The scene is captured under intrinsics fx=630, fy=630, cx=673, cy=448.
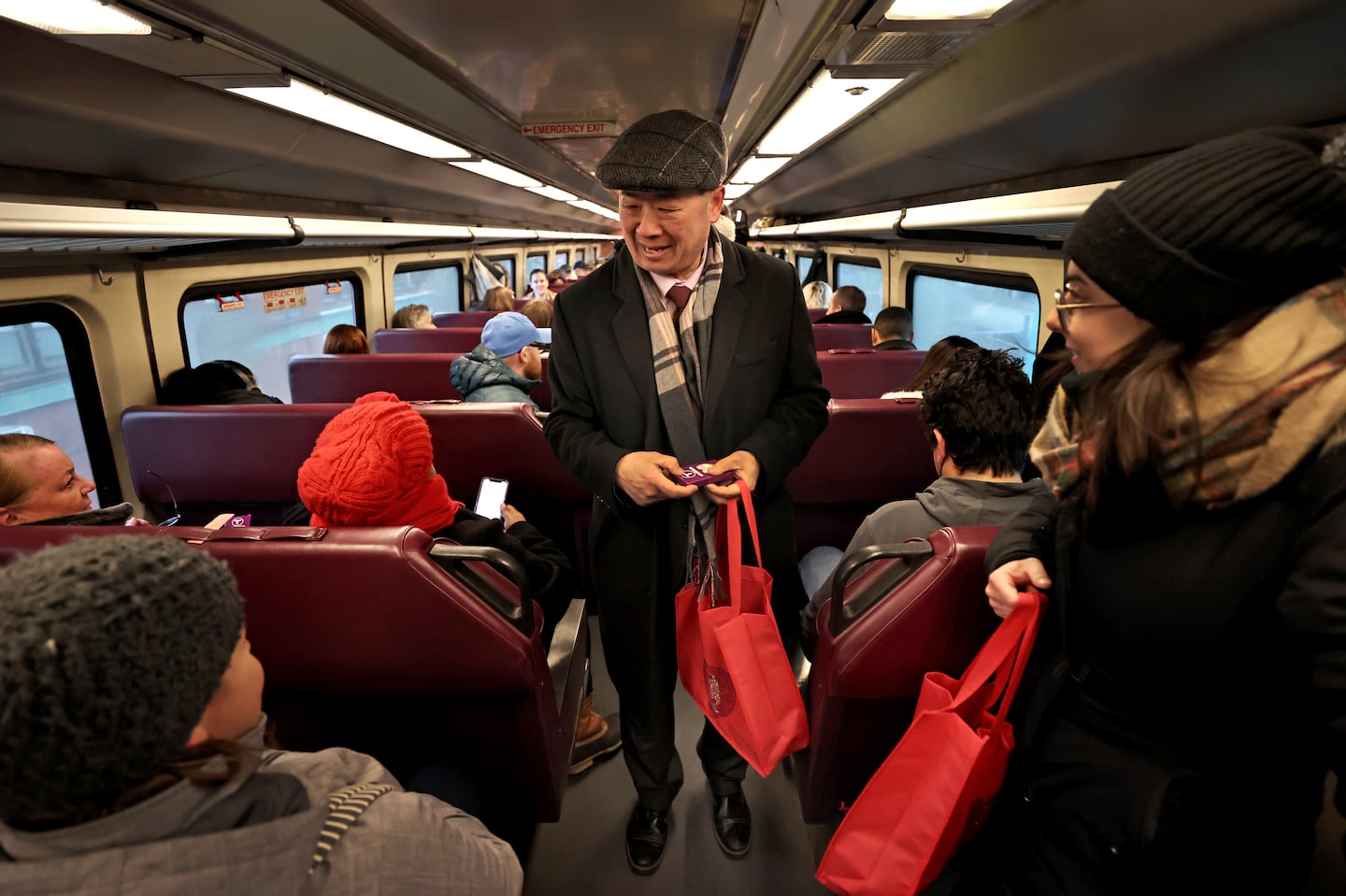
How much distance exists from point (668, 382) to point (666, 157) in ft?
1.86

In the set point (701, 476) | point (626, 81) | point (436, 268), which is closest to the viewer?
point (701, 476)

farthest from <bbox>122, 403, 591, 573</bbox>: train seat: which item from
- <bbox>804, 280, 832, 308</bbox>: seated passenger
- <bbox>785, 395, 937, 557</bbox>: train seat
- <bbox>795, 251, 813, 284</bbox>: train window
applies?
<bbox>795, 251, 813, 284</bbox>: train window

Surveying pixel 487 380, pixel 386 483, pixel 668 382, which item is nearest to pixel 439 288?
pixel 487 380

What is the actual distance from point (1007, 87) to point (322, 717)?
3.11 meters

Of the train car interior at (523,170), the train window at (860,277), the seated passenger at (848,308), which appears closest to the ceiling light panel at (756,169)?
the train car interior at (523,170)

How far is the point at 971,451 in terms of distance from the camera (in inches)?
76.6

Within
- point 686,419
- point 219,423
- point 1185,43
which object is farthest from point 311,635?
point 1185,43

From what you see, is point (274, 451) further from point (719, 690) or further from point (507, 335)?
point (719, 690)

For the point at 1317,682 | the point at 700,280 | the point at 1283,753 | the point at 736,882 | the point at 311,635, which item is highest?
the point at 700,280

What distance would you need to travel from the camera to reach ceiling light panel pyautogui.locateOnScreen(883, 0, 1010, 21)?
1691 millimetres

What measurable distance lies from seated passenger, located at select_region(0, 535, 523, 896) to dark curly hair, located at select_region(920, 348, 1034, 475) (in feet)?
5.88

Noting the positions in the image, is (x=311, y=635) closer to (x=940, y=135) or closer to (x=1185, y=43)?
(x=1185, y=43)

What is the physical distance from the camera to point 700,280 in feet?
5.77

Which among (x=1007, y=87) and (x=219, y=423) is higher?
(x=1007, y=87)
